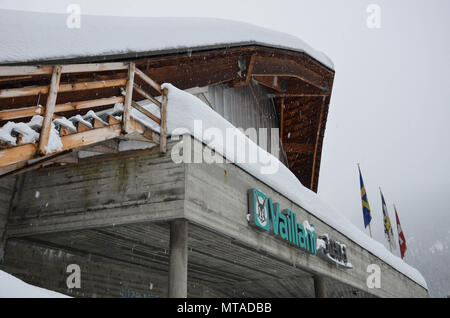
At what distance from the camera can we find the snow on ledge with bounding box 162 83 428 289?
7230 millimetres

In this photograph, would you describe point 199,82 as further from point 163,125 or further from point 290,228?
point 290,228

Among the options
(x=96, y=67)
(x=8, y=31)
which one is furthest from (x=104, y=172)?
(x=8, y=31)

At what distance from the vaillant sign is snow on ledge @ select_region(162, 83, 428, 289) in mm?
501

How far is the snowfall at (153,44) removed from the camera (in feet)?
22.4

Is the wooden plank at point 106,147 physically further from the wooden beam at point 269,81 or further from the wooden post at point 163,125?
the wooden beam at point 269,81

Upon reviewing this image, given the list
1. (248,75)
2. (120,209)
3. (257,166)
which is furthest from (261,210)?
(248,75)

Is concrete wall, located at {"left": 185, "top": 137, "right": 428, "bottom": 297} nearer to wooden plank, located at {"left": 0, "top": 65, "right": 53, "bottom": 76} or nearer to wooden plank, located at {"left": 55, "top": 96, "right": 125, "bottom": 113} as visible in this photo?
wooden plank, located at {"left": 55, "top": 96, "right": 125, "bottom": 113}

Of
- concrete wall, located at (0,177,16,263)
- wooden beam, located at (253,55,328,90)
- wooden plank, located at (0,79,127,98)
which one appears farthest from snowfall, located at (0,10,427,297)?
concrete wall, located at (0,177,16,263)

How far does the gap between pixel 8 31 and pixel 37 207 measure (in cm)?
324

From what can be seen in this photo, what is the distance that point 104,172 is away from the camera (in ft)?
24.1

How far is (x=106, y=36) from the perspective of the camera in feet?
26.2

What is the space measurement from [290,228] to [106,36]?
578cm

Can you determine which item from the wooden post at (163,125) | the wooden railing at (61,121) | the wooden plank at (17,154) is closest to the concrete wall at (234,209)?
the wooden post at (163,125)
